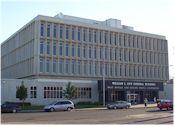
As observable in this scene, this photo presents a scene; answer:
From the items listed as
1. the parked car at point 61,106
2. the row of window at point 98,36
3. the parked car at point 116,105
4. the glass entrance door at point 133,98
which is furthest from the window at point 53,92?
the parked car at point 61,106

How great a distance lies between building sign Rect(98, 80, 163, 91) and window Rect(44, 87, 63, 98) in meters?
8.89

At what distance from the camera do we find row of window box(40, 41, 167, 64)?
6981 cm

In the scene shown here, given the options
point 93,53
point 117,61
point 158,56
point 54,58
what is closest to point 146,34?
point 158,56

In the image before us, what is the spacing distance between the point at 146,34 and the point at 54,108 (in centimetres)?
4551

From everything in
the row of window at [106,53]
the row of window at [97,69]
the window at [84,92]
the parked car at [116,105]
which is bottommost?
the parked car at [116,105]

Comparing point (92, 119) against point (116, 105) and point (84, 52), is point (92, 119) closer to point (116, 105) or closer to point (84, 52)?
point (116, 105)

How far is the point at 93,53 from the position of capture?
7425 centimetres

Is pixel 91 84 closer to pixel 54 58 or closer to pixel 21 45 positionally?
pixel 54 58

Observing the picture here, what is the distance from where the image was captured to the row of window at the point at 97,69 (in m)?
68.1

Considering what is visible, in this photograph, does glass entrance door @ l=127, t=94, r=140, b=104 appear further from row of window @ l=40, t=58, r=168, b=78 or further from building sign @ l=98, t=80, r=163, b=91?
row of window @ l=40, t=58, r=168, b=78

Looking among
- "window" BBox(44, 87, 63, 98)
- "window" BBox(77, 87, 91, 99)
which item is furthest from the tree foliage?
"window" BBox(77, 87, 91, 99)

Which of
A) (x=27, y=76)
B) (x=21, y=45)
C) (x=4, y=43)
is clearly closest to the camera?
(x=27, y=76)

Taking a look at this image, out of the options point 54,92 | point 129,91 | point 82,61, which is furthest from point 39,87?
point 129,91

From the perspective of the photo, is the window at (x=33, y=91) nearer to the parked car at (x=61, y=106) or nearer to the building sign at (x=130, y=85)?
the building sign at (x=130, y=85)
